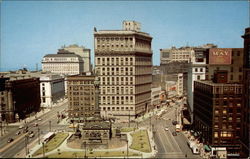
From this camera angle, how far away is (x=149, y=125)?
120 metres

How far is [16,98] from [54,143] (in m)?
50.1

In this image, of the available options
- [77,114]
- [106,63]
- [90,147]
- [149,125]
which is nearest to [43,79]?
[77,114]

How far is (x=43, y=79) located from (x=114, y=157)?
108661 millimetres

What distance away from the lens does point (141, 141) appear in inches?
3642

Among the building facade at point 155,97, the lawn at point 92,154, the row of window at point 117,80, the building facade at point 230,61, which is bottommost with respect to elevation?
the lawn at point 92,154

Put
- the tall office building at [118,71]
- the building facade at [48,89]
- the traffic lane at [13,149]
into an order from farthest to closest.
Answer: the building facade at [48,89] < the tall office building at [118,71] < the traffic lane at [13,149]

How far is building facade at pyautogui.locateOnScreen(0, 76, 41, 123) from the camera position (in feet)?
408

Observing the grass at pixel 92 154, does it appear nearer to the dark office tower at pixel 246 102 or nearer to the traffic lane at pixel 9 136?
the traffic lane at pixel 9 136

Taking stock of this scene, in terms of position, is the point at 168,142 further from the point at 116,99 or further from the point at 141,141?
the point at 116,99

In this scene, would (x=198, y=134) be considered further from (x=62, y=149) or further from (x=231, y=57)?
(x=62, y=149)

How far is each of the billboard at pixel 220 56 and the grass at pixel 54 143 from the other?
68817 mm

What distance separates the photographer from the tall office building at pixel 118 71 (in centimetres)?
13025

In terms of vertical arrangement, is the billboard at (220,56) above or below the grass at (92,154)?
above

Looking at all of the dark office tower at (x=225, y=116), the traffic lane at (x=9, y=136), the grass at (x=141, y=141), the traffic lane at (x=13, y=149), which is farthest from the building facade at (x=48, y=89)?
the dark office tower at (x=225, y=116)
